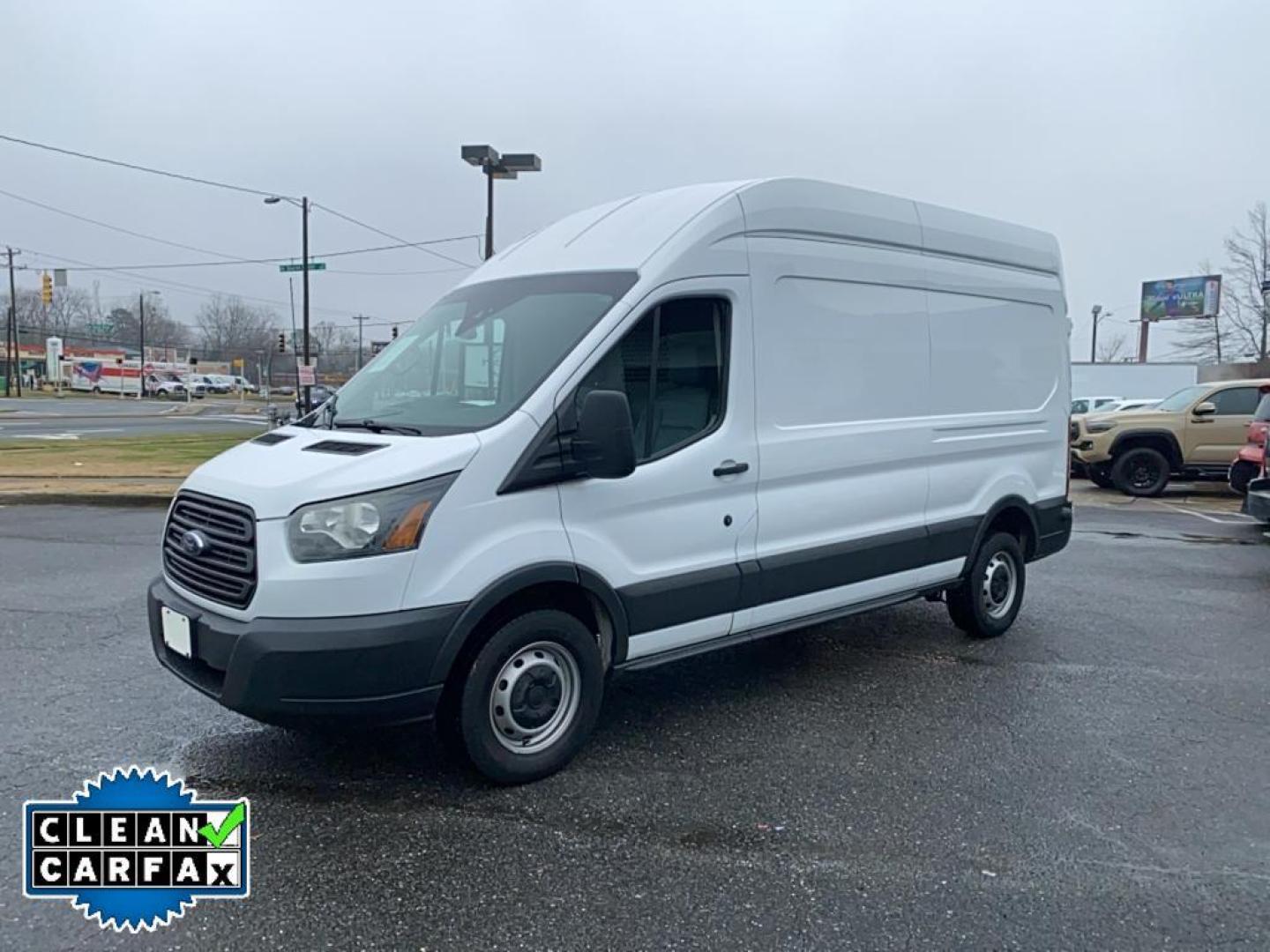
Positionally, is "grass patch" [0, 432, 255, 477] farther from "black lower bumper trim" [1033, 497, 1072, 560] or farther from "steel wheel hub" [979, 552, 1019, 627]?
"black lower bumper trim" [1033, 497, 1072, 560]

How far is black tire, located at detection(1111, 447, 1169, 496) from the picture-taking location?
15297mm

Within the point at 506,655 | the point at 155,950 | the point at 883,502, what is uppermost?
the point at 883,502

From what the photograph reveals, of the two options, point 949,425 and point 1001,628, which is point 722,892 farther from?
point 1001,628

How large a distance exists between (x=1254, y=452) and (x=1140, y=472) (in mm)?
4139

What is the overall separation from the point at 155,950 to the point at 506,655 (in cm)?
152

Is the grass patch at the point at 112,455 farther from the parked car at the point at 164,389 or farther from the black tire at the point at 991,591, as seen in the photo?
the parked car at the point at 164,389

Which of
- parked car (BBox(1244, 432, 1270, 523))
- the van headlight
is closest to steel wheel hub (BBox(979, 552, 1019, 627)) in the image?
the van headlight

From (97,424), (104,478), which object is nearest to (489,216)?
(104,478)

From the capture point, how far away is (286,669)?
3430 mm

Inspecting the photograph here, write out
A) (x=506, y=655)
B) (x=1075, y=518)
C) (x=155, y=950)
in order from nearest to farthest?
1. (x=155, y=950)
2. (x=506, y=655)
3. (x=1075, y=518)

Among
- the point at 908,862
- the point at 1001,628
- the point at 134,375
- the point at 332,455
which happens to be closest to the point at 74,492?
the point at 332,455

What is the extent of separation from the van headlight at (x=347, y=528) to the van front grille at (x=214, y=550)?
22 centimetres

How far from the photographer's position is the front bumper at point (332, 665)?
3434 millimetres

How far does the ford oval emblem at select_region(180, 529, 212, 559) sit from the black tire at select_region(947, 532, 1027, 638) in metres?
4.52
